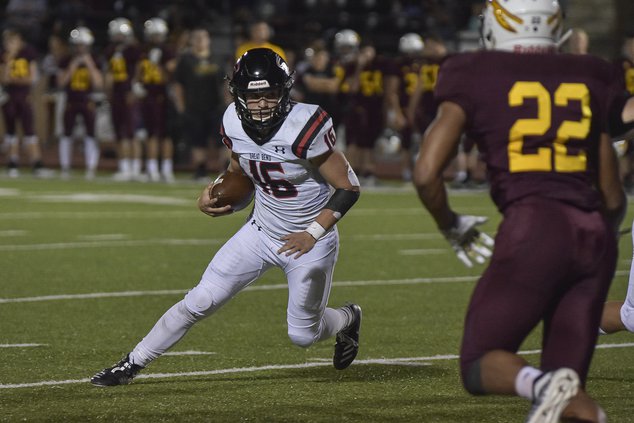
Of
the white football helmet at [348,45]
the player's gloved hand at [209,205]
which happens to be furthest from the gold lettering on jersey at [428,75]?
the player's gloved hand at [209,205]

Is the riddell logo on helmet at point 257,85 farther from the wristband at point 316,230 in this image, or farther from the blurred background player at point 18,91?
the blurred background player at point 18,91

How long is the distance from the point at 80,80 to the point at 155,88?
3.44 feet

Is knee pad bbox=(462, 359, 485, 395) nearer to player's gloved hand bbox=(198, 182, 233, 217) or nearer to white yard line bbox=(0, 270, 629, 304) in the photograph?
player's gloved hand bbox=(198, 182, 233, 217)

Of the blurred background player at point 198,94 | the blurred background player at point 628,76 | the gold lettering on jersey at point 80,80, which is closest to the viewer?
the blurred background player at point 628,76

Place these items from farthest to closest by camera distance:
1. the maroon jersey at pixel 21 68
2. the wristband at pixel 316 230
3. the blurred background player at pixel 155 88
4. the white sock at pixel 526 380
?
1. the maroon jersey at pixel 21 68
2. the blurred background player at pixel 155 88
3. the wristband at pixel 316 230
4. the white sock at pixel 526 380

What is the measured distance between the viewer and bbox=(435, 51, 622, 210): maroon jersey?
11.5 feet

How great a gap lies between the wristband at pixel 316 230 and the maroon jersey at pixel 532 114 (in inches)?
58.2

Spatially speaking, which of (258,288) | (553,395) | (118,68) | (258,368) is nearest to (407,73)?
(118,68)

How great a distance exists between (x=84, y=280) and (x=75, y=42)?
29.5 ft

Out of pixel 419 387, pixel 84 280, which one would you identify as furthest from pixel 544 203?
pixel 84 280

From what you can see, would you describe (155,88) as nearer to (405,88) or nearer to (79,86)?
(79,86)

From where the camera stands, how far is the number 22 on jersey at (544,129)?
3500 mm

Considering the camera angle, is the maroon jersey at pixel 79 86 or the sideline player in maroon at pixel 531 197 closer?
the sideline player in maroon at pixel 531 197

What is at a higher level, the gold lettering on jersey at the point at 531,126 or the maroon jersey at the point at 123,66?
the gold lettering on jersey at the point at 531,126
